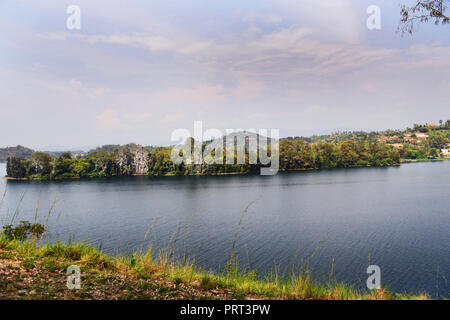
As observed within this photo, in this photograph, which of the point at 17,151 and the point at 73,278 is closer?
the point at 73,278

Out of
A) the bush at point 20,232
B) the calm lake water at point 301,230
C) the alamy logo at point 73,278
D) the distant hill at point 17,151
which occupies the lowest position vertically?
the calm lake water at point 301,230

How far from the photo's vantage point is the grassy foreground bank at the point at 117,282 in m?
4.73

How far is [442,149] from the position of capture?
518 feet

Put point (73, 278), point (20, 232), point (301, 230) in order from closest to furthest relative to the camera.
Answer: point (73, 278)
point (20, 232)
point (301, 230)

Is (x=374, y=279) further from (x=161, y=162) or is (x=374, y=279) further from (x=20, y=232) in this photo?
(x=161, y=162)

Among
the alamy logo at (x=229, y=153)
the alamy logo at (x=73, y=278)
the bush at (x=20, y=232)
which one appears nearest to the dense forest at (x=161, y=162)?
the alamy logo at (x=229, y=153)

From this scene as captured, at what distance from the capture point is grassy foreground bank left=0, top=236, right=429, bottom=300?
4.73m

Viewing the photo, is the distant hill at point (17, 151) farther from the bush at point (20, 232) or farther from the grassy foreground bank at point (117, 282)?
the grassy foreground bank at point (117, 282)

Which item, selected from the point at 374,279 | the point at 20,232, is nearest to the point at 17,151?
the point at 20,232

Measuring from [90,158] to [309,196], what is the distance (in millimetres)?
94979

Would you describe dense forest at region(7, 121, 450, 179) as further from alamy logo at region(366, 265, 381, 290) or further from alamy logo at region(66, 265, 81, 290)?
alamy logo at region(66, 265, 81, 290)

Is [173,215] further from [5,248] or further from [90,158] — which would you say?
[90,158]

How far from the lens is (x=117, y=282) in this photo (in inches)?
211

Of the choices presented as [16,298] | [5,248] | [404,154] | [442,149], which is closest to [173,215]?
[5,248]
